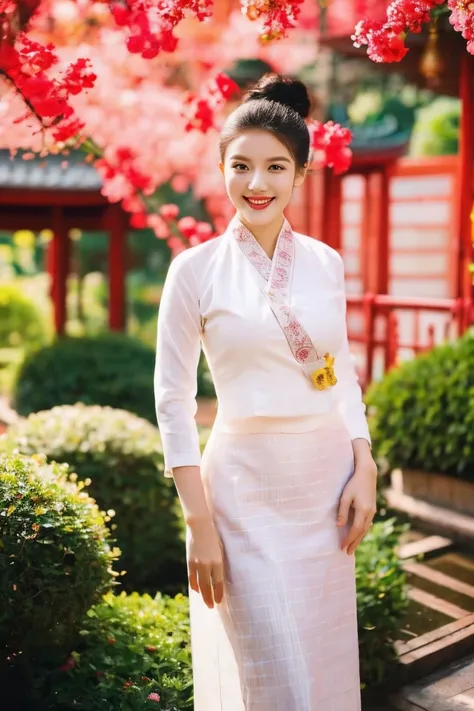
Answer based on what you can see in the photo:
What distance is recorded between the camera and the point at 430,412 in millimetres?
5266

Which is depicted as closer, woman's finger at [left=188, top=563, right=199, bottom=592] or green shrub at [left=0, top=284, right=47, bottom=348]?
woman's finger at [left=188, top=563, right=199, bottom=592]

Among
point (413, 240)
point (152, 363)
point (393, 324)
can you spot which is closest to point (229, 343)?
point (393, 324)

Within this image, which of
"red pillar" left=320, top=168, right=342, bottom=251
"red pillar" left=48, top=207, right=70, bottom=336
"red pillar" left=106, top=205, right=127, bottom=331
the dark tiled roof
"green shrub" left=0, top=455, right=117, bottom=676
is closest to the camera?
"green shrub" left=0, top=455, right=117, bottom=676

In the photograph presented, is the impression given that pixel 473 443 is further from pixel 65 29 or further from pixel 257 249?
pixel 65 29

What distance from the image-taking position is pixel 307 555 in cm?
225

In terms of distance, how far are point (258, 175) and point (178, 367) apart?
58cm

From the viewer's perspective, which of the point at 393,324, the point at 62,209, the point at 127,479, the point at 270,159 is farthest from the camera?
the point at 62,209

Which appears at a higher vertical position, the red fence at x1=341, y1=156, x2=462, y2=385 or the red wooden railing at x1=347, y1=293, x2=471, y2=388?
the red fence at x1=341, y1=156, x2=462, y2=385

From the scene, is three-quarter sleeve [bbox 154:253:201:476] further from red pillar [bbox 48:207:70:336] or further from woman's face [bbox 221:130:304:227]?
red pillar [bbox 48:207:70:336]

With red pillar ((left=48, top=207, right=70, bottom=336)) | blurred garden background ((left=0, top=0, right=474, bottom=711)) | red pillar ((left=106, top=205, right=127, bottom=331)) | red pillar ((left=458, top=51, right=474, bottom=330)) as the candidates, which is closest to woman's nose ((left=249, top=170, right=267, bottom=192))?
blurred garden background ((left=0, top=0, right=474, bottom=711))

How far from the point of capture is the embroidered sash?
2.23m

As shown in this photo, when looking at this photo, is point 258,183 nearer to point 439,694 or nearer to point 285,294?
point 285,294

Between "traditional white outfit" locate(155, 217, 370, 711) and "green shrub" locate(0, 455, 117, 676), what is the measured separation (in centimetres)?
66

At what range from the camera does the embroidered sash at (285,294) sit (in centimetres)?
223
